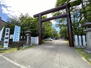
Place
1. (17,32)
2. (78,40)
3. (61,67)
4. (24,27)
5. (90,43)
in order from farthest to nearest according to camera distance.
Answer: (24,27)
(78,40)
(17,32)
(90,43)
(61,67)

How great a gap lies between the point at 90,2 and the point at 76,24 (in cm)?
687

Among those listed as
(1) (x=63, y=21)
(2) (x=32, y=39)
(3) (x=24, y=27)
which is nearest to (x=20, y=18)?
(3) (x=24, y=27)

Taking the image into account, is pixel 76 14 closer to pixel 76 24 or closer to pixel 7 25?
pixel 76 24

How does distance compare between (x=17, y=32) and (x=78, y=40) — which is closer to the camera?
(x=17, y=32)

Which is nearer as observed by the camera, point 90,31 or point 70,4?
point 90,31

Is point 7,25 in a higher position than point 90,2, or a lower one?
lower

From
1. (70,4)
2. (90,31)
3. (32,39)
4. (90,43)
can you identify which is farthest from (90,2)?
(32,39)

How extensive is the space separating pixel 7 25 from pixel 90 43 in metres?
17.9

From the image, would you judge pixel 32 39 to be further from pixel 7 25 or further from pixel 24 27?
pixel 7 25

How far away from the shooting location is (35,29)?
26.1 m

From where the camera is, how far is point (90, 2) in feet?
51.0

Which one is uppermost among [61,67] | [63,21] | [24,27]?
[63,21]

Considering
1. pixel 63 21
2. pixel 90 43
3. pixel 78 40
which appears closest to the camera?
pixel 90 43

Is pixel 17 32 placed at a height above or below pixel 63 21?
below
